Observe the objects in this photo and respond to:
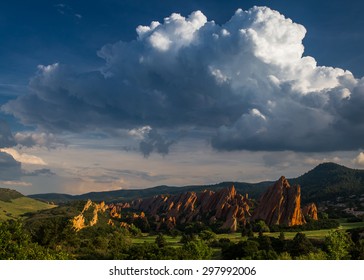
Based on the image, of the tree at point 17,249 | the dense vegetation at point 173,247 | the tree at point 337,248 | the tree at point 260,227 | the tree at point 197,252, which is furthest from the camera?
the tree at point 260,227

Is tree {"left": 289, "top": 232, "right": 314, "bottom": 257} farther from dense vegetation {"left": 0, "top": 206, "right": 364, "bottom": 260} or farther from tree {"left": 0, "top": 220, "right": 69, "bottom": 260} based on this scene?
tree {"left": 0, "top": 220, "right": 69, "bottom": 260}

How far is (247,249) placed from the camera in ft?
301

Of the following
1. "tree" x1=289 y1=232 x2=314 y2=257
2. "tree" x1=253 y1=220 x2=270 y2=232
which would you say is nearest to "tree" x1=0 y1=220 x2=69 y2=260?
"tree" x1=289 y1=232 x2=314 y2=257

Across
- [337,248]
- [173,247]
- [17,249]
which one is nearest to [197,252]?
[173,247]

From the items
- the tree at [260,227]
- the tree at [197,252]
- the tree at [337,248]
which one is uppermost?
the tree at [337,248]

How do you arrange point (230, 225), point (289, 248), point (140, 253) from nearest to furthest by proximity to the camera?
1. point (140, 253)
2. point (289, 248)
3. point (230, 225)

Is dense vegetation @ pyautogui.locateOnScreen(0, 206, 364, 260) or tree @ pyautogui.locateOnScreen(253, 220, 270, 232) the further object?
tree @ pyautogui.locateOnScreen(253, 220, 270, 232)

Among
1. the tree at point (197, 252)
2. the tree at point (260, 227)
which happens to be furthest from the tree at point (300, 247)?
the tree at point (260, 227)

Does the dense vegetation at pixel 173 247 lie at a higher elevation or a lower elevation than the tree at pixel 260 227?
higher

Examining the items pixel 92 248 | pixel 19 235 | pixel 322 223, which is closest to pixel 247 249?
pixel 19 235

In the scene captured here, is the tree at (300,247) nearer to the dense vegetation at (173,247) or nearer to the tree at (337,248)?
the dense vegetation at (173,247)

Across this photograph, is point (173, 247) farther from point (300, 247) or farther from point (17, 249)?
point (17, 249)
